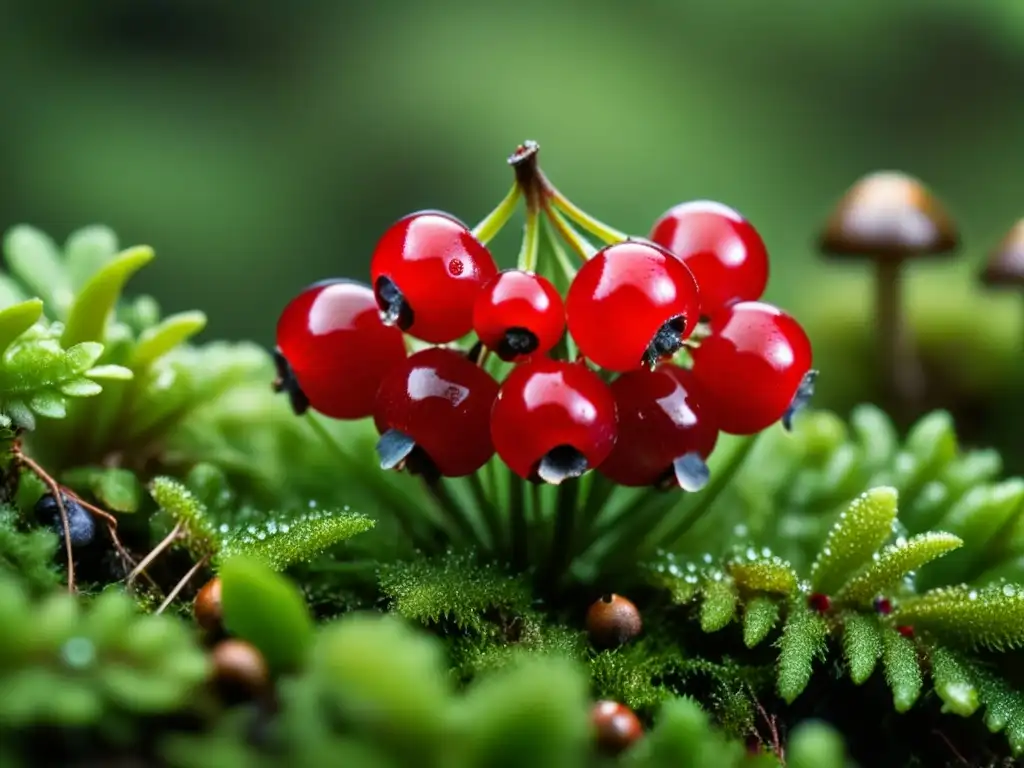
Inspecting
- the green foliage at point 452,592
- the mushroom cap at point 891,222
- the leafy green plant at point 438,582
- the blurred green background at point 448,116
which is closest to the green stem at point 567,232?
the leafy green plant at point 438,582

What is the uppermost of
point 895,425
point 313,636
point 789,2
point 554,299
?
point 789,2

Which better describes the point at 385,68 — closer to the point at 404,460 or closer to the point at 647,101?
the point at 647,101

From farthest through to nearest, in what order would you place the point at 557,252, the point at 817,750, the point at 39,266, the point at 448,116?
the point at 448,116 → the point at 39,266 → the point at 557,252 → the point at 817,750

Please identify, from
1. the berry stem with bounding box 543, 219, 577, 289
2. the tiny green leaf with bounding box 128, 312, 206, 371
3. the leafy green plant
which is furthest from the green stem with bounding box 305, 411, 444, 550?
the berry stem with bounding box 543, 219, 577, 289

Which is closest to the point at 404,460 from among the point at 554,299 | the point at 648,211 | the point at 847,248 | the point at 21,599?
the point at 554,299

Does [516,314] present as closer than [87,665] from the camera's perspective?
No

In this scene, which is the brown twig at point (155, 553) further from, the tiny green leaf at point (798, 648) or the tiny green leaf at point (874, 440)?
the tiny green leaf at point (874, 440)

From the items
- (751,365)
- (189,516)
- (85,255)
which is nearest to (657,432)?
(751,365)

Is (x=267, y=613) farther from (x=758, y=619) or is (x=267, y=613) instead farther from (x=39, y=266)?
(x=39, y=266)
